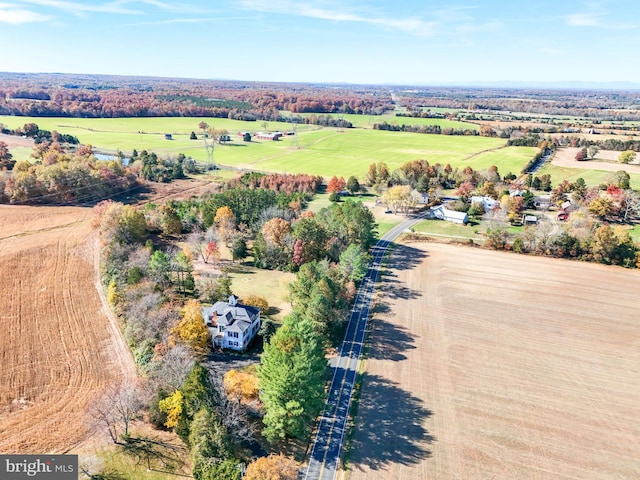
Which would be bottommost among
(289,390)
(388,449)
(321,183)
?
(388,449)

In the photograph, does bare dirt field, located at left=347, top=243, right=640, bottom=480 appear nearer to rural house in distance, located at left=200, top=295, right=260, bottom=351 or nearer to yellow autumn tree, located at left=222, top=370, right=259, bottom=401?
yellow autumn tree, located at left=222, top=370, right=259, bottom=401

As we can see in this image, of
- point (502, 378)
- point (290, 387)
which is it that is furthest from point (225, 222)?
point (502, 378)

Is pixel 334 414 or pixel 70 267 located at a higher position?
pixel 70 267

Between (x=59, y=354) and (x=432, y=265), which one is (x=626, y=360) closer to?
(x=432, y=265)

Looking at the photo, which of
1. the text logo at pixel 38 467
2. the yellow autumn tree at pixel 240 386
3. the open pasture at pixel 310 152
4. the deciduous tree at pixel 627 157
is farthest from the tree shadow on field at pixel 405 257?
the deciduous tree at pixel 627 157

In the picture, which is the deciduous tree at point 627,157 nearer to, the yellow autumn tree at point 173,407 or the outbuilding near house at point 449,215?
the outbuilding near house at point 449,215

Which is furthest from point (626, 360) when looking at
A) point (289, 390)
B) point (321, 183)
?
point (321, 183)
